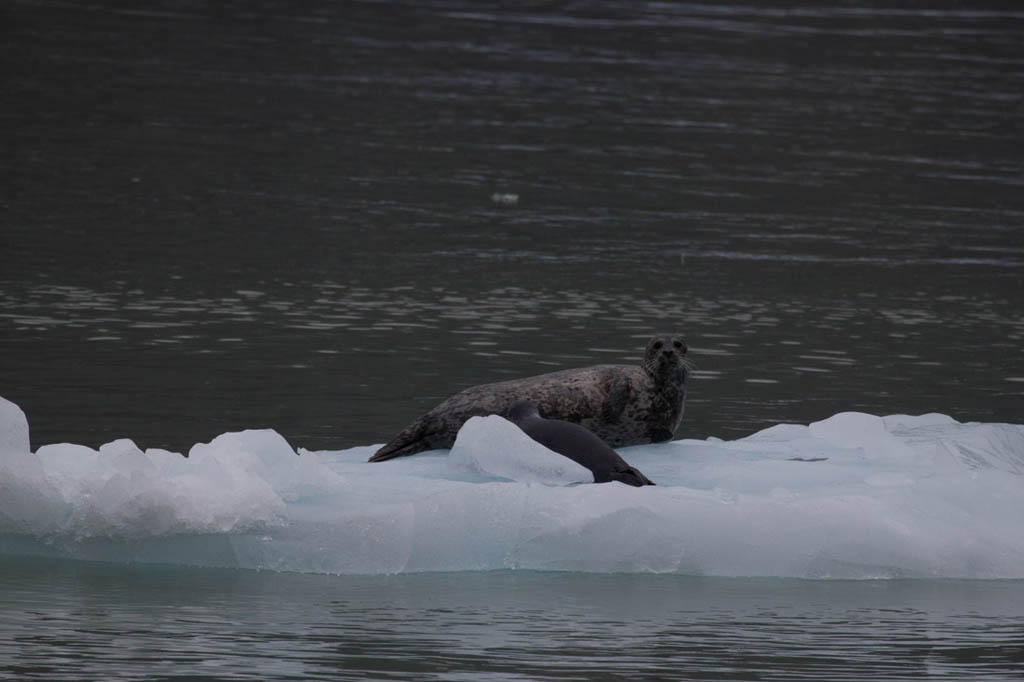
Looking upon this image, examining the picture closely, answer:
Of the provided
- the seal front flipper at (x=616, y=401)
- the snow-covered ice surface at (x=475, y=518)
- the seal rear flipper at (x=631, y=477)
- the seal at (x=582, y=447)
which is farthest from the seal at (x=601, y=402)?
the seal rear flipper at (x=631, y=477)

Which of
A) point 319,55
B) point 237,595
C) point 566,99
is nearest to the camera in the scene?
point 237,595

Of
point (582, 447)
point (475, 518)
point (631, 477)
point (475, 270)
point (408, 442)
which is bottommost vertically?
point (475, 518)

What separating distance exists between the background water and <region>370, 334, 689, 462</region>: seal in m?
0.86

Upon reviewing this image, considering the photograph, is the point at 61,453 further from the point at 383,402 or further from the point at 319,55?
the point at 319,55

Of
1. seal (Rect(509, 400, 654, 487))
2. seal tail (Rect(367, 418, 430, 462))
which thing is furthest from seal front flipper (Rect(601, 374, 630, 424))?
seal tail (Rect(367, 418, 430, 462))

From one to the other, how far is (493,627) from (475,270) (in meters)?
7.62

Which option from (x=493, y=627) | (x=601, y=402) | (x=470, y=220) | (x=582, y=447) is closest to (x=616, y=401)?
(x=601, y=402)

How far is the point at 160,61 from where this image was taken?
23906 millimetres

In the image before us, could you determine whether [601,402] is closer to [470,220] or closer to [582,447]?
[582,447]

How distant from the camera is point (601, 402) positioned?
9008 mm

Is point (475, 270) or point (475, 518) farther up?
point (475, 270)

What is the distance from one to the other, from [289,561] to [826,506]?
1968 millimetres

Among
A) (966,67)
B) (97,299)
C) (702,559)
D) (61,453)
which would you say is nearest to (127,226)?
(97,299)

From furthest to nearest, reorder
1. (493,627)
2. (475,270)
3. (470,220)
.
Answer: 1. (470,220)
2. (475,270)
3. (493,627)
